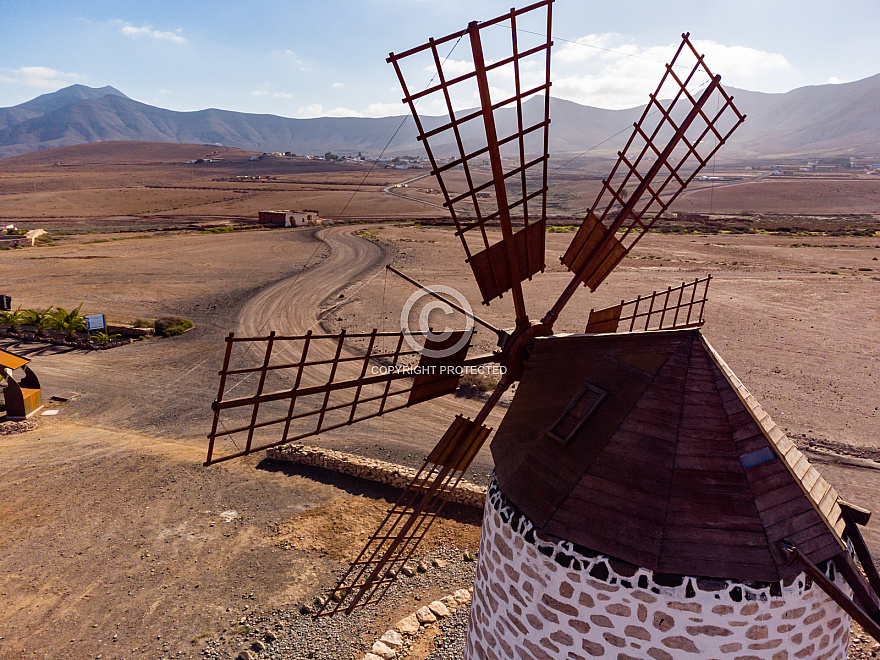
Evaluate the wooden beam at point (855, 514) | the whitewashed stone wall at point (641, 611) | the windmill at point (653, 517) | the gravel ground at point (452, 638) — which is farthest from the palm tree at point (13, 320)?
the wooden beam at point (855, 514)

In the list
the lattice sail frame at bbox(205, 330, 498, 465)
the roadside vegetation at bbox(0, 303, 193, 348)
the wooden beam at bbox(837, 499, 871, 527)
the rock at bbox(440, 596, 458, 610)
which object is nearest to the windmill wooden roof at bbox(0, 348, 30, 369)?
the lattice sail frame at bbox(205, 330, 498, 465)

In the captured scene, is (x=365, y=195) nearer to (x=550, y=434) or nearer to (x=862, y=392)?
(x=862, y=392)

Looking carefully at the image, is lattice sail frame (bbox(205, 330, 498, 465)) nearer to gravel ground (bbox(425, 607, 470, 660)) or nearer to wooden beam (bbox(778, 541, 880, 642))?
wooden beam (bbox(778, 541, 880, 642))

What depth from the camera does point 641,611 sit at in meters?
4.21

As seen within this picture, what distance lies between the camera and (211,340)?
27375 millimetres

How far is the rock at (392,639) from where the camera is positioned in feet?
31.1

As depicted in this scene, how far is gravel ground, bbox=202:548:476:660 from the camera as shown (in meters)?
9.62

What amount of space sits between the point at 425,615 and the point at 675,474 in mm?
7860

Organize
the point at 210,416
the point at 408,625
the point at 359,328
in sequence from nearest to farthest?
the point at 408,625
the point at 210,416
the point at 359,328

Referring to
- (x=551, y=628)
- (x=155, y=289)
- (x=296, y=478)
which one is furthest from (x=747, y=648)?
(x=155, y=289)

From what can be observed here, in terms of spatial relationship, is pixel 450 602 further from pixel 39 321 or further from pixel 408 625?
pixel 39 321

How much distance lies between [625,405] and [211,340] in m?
26.9

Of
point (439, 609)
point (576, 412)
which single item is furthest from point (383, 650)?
point (576, 412)

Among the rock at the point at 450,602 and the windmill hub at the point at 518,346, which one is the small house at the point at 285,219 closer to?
the rock at the point at 450,602
